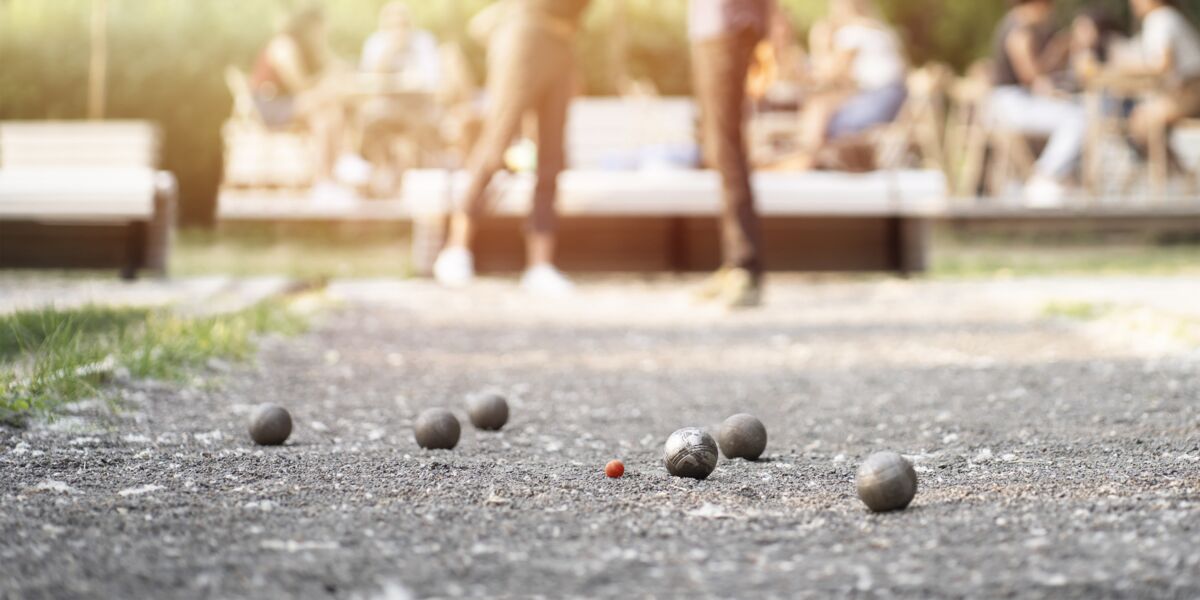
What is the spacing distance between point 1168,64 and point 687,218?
13.3ft

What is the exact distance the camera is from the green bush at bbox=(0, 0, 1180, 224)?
15.4 meters

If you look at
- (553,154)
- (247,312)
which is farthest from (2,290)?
(553,154)

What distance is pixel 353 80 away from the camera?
40.7 ft

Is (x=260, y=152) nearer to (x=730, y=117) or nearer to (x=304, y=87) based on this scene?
(x=304, y=87)

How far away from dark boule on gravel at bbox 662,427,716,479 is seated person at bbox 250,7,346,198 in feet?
30.5

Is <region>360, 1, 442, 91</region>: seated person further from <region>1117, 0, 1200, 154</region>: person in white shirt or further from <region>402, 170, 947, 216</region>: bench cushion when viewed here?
<region>1117, 0, 1200, 154</region>: person in white shirt

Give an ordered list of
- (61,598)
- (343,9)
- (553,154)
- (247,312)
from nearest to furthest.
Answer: (61,598) → (247,312) → (553,154) → (343,9)

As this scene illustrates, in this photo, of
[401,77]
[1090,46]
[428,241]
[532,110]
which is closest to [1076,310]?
[532,110]

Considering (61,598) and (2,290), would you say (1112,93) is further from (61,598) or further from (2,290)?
(61,598)

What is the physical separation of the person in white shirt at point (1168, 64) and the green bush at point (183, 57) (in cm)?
589

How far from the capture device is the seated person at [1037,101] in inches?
458

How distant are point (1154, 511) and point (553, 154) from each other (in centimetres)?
632

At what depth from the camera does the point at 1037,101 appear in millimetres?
11891

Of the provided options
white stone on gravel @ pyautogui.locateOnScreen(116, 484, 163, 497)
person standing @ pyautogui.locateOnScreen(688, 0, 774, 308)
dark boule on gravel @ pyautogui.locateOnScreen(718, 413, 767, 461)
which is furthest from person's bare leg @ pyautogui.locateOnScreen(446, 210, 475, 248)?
white stone on gravel @ pyautogui.locateOnScreen(116, 484, 163, 497)
